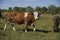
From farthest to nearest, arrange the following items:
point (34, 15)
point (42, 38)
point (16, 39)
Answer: point (34, 15)
point (42, 38)
point (16, 39)

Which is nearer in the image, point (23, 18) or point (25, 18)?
point (25, 18)

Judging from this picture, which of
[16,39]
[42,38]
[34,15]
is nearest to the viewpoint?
[16,39]

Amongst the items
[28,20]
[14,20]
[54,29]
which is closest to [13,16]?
[14,20]

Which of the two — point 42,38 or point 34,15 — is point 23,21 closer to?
point 34,15

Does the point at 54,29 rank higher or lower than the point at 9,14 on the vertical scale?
lower

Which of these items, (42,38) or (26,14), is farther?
(26,14)

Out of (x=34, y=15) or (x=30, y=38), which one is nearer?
(x=30, y=38)

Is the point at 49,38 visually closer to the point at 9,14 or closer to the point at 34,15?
the point at 34,15

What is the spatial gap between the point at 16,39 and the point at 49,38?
2090 millimetres

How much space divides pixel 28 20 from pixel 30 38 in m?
3.24

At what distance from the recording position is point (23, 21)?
13562 millimetres

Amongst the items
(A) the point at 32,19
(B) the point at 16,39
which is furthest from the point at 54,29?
(B) the point at 16,39

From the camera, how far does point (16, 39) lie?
9.91m

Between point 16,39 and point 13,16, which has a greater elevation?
point 13,16
